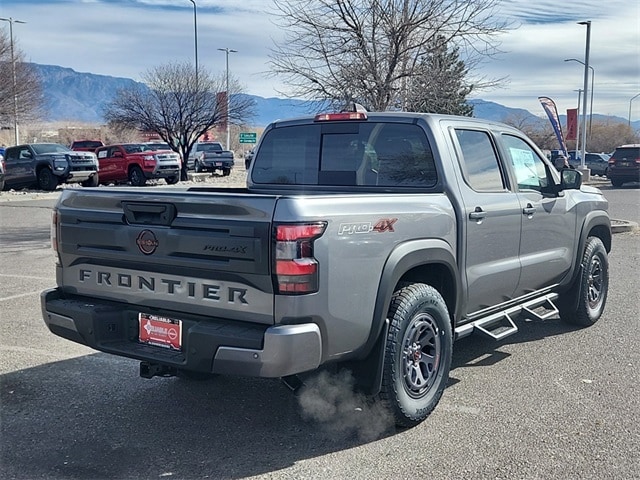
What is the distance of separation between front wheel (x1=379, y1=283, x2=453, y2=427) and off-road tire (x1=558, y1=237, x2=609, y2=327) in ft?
8.15

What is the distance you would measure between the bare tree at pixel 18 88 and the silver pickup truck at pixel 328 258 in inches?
1126

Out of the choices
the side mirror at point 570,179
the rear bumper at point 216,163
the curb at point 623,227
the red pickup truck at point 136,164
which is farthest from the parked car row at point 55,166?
the side mirror at point 570,179

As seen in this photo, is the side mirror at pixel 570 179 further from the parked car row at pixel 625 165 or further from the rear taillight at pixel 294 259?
the parked car row at pixel 625 165

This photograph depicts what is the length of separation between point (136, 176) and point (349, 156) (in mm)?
22296

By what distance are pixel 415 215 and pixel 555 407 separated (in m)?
1.64

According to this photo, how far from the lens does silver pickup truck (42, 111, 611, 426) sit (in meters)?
3.50

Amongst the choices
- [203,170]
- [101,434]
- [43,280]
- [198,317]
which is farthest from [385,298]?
[203,170]

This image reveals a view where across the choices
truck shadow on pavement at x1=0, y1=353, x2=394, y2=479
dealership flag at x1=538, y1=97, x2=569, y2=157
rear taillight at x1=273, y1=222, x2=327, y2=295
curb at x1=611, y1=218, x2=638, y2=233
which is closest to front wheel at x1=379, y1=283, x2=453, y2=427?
truck shadow on pavement at x1=0, y1=353, x2=394, y2=479

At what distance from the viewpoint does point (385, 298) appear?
3.91 meters

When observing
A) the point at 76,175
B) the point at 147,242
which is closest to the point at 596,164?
the point at 76,175

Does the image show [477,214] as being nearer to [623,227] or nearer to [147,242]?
[147,242]

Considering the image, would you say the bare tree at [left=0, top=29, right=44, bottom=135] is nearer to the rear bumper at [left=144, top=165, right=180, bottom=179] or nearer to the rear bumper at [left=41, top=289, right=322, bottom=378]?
the rear bumper at [left=144, top=165, right=180, bottom=179]

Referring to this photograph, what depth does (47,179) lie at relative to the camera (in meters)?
23.0

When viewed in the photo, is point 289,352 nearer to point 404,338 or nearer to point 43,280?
point 404,338
